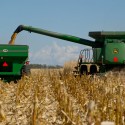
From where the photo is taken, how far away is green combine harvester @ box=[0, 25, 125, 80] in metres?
13.2

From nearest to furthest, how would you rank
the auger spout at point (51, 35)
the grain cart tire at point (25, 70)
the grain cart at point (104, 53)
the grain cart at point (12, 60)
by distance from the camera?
the grain cart at point (12, 60) < the grain cart tire at point (25, 70) < the grain cart at point (104, 53) < the auger spout at point (51, 35)

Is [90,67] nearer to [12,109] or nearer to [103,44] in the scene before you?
[103,44]

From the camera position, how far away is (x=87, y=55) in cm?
1661

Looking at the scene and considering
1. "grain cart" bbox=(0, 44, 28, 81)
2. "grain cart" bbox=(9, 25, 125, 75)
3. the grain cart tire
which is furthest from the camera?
"grain cart" bbox=(9, 25, 125, 75)

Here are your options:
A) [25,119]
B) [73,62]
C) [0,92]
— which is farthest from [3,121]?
[73,62]

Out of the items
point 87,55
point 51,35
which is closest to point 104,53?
point 87,55

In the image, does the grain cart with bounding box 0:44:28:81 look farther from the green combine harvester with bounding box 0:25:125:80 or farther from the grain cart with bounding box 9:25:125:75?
the grain cart with bounding box 9:25:125:75

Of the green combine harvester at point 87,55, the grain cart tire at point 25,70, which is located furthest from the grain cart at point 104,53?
the grain cart tire at point 25,70

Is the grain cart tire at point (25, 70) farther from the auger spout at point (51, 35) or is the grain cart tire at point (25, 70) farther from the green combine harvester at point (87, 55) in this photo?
the auger spout at point (51, 35)

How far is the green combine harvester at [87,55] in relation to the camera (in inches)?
520

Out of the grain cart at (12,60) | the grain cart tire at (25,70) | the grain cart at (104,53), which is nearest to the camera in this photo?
the grain cart at (12,60)

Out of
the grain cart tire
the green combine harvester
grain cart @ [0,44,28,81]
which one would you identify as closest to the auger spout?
the green combine harvester

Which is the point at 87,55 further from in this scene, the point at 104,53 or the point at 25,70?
the point at 25,70

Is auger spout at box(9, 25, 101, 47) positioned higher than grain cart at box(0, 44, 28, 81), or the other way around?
auger spout at box(9, 25, 101, 47)
